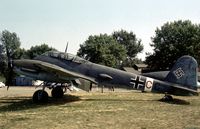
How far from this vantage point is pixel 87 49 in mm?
75000

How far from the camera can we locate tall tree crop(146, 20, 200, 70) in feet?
198

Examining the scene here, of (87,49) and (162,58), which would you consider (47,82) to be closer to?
(162,58)

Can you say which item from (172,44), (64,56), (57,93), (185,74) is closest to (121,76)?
(64,56)

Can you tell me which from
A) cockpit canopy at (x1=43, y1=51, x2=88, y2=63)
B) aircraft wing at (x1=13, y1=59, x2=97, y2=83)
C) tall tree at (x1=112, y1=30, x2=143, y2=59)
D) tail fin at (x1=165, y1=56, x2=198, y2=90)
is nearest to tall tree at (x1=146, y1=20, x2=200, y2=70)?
tail fin at (x1=165, y1=56, x2=198, y2=90)

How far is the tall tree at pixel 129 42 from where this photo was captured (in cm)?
13375

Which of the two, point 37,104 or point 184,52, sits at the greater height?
point 184,52

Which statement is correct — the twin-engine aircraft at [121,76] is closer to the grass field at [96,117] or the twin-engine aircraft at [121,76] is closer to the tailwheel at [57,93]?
the tailwheel at [57,93]

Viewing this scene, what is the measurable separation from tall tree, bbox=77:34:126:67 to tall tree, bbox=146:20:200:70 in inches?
438

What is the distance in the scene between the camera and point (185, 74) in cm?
1853

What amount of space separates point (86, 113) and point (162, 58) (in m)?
49.5

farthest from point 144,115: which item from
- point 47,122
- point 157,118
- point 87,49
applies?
point 87,49

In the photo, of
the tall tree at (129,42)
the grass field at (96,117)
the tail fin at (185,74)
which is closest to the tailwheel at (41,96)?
the grass field at (96,117)

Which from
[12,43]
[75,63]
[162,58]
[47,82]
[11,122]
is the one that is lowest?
[11,122]

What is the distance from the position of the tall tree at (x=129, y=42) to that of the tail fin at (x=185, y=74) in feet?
374
